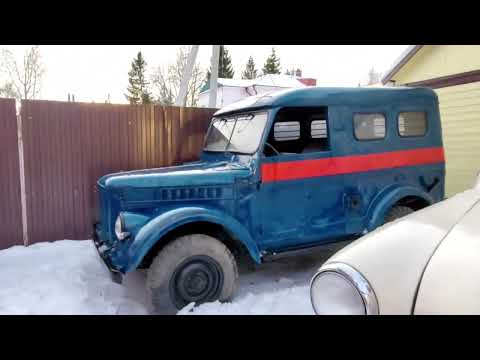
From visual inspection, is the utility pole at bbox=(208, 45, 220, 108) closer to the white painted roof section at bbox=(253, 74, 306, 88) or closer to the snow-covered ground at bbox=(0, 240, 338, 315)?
the snow-covered ground at bbox=(0, 240, 338, 315)

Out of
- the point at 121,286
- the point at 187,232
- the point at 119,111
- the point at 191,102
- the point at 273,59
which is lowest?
the point at 121,286

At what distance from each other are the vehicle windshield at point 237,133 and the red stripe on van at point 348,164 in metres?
0.33

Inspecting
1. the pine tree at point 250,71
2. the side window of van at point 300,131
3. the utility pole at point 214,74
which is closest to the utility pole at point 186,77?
the utility pole at point 214,74

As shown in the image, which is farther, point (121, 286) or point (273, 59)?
point (273, 59)

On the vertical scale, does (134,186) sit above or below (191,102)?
below

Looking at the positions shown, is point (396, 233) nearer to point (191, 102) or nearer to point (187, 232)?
point (187, 232)

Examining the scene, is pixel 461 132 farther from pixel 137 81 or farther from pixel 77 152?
pixel 137 81

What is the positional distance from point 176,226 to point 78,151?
2.78 meters

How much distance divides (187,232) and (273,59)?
133ft

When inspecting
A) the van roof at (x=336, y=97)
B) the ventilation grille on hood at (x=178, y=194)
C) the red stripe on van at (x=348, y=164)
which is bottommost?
the ventilation grille on hood at (x=178, y=194)

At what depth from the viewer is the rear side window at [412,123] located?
14.4 ft

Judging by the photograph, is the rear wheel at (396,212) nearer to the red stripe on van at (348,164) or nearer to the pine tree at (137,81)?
the red stripe on van at (348,164)
